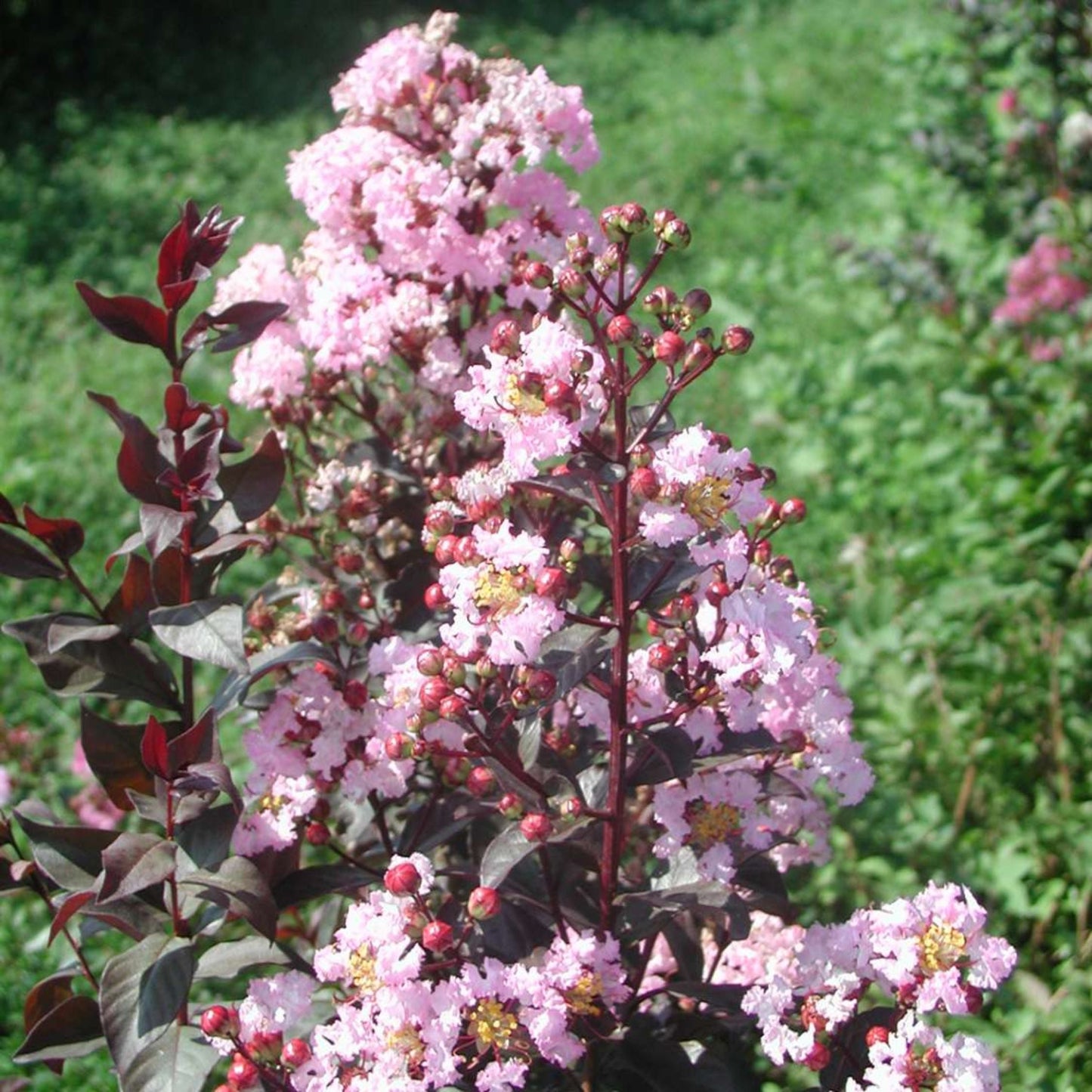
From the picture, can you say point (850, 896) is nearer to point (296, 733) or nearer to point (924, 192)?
point (296, 733)

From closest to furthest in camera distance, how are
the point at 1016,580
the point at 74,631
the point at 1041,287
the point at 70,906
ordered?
the point at 70,906
the point at 74,631
the point at 1016,580
the point at 1041,287

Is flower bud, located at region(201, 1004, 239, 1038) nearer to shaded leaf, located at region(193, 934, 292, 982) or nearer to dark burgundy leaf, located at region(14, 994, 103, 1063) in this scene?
shaded leaf, located at region(193, 934, 292, 982)

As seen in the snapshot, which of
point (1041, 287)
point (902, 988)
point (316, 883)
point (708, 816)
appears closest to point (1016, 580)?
point (1041, 287)

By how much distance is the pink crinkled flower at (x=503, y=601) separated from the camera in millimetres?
1063

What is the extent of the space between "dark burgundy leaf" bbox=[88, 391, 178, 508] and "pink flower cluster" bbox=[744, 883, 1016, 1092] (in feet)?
2.32

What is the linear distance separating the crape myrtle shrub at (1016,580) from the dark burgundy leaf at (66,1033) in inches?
42.9

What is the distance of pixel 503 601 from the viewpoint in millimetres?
1087

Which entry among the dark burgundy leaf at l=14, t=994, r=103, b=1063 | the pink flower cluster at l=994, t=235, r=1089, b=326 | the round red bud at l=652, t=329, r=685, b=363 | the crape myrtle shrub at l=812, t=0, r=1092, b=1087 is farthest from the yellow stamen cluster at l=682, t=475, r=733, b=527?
the pink flower cluster at l=994, t=235, r=1089, b=326

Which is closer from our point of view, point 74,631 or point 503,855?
point 503,855

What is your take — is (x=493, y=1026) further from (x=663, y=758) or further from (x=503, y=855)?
(x=663, y=758)

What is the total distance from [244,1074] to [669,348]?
0.67 m

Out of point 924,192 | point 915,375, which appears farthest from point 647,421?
point 924,192

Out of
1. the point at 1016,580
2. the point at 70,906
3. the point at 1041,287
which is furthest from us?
the point at 1041,287

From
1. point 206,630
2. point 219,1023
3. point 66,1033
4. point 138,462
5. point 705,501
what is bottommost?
point 66,1033
